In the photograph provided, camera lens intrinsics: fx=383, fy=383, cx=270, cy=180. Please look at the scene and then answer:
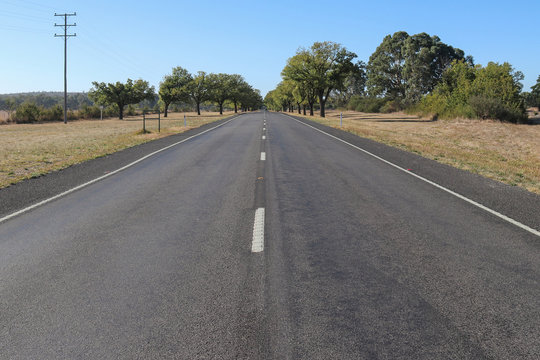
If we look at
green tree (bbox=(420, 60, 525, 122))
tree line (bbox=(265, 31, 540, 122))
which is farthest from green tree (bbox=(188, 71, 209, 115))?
green tree (bbox=(420, 60, 525, 122))

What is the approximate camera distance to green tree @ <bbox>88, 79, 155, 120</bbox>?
6675 centimetres

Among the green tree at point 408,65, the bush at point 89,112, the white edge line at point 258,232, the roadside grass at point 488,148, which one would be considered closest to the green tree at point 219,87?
the bush at point 89,112

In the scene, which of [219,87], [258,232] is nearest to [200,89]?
[219,87]

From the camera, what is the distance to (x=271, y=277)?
3908 millimetres

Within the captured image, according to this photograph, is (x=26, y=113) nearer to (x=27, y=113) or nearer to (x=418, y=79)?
(x=27, y=113)

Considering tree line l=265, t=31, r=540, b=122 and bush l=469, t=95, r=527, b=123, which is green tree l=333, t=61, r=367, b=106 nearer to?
tree line l=265, t=31, r=540, b=122

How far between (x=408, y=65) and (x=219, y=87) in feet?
154

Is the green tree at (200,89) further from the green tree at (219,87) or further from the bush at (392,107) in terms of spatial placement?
the bush at (392,107)

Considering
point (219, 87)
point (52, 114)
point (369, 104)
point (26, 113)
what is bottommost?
point (26, 113)

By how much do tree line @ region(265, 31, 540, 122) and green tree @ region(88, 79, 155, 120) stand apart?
26.7 metres

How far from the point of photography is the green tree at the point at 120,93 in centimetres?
6675

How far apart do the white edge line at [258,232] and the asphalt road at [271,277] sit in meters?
0.09

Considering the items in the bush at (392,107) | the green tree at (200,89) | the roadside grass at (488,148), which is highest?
the green tree at (200,89)

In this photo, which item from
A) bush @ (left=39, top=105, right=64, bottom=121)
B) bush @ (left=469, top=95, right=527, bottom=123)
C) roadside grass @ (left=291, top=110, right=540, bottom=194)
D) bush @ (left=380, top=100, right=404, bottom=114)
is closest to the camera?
roadside grass @ (left=291, top=110, right=540, bottom=194)
